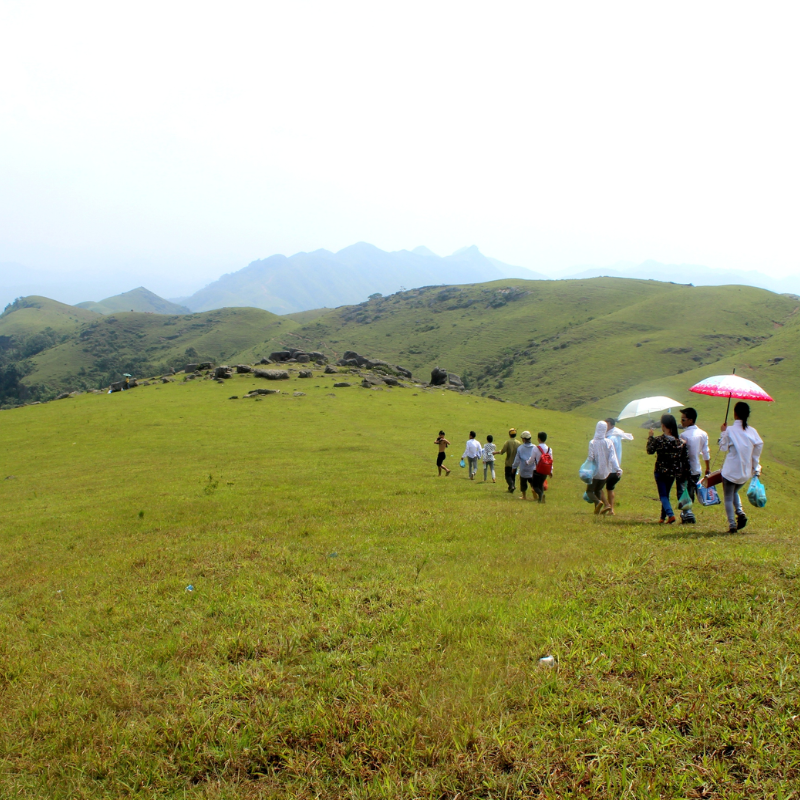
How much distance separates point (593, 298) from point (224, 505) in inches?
6718

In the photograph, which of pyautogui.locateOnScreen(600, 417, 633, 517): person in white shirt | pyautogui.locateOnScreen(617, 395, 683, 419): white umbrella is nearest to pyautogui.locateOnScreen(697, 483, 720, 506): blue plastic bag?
pyautogui.locateOnScreen(600, 417, 633, 517): person in white shirt

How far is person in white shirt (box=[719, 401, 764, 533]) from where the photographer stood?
10.8 meters

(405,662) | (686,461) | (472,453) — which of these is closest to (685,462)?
(686,461)

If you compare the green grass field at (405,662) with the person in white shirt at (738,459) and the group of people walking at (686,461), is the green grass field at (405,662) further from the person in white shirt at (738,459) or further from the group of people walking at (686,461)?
the group of people walking at (686,461)

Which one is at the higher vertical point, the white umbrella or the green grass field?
the white umbrella

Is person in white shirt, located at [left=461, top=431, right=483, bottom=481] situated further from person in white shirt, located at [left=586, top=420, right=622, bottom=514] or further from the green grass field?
the green grass field

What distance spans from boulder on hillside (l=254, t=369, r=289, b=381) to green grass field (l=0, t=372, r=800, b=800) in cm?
5205

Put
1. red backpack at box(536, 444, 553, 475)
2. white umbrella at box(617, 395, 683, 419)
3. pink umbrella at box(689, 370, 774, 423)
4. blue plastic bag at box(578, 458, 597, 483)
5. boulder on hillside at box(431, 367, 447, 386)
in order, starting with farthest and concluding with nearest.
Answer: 1. boulder on hillside at box(431, 367, 447, 386)
2. red backpack at box(536, 444, 553, 475)
3. white umbrella at box(617, 395, 683, 419)
4. blue plastic bag at box(578, 458, 597, 483)
5. pink umbrella at box(689, 370, 774, 423)

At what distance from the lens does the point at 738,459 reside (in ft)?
35.8

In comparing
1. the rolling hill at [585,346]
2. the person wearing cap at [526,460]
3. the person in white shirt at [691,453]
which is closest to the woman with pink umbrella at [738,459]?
Answer: the person in white shirt at [691,453]

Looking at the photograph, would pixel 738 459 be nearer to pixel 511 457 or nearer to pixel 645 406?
pixel 645 406

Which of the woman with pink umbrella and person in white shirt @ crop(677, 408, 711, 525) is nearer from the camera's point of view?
the woman with pink umbrella

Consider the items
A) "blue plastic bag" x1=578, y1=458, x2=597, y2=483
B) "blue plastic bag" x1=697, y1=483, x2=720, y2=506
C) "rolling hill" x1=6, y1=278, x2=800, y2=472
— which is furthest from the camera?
"rolling hill" x1=6, y1=278, x2=800, y2=472

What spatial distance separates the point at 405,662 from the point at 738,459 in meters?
9.20
